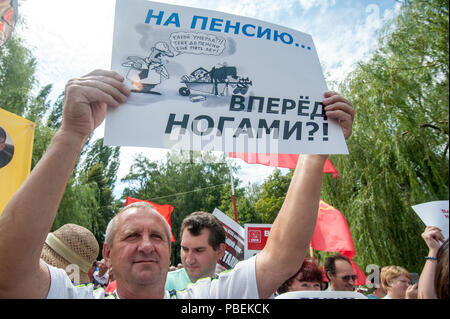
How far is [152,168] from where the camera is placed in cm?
3306

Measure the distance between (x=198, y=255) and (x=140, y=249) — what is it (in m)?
1.54

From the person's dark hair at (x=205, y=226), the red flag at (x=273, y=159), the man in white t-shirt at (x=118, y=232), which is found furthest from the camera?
the red flag at (x=273, y=159)

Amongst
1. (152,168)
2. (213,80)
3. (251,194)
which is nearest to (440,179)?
(213,80)

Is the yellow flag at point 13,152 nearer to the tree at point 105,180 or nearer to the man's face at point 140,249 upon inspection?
the man's face at point 140,249

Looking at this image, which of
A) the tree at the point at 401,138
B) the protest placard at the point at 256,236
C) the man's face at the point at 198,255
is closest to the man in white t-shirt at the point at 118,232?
the man's face at the point at 198,255

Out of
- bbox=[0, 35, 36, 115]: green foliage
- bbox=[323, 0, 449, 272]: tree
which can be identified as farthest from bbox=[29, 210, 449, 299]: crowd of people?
bbox=[0, 35, 36, 115]: green foliage

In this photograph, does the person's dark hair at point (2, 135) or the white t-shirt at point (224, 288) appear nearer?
the white t-shirt at point (224, 288)

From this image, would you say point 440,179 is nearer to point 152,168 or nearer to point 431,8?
point 431,8

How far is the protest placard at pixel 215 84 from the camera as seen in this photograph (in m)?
1.49

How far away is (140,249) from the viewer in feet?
4.99

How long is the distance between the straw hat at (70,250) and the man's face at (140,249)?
566 mm

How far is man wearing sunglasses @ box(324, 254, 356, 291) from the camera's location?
343 cm

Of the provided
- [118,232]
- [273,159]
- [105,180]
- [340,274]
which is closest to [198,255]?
[340,274]

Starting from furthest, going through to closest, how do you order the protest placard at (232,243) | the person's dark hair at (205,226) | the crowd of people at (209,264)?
1. the protest placard at (232,243)
2. the person's dark hair at (205,226)
3. the crowd of people at (209,264)
